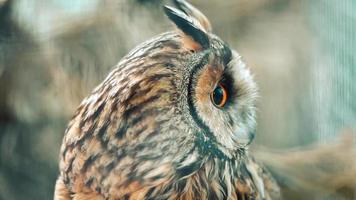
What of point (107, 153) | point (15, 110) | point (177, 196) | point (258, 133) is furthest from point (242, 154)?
point (15, 110)

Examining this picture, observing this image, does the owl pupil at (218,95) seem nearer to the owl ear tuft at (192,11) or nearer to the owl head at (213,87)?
the owl head at (213,87)

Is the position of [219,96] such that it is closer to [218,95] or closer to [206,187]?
[218,95]

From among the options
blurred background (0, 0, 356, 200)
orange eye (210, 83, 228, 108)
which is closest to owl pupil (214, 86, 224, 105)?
orange eye (210, 83, 228, 108)

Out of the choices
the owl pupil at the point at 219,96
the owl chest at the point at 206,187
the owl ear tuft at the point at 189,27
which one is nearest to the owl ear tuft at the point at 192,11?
the owl ear tuft at the point at 189,27

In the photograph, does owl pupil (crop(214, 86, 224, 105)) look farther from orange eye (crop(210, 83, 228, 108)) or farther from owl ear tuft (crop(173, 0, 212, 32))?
owl ear tuft (crop(173, 0, 212, 32))

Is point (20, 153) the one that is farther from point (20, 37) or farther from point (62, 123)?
point (20, 37)

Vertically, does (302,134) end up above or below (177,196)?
above
